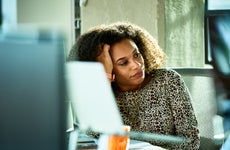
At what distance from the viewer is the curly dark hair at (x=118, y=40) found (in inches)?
47.3

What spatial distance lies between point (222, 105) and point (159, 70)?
0.87ft

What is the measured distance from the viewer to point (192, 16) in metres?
1.70

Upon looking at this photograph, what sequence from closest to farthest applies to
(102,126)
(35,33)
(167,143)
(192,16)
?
(35,33), (102,126), (167,143), (192,16)

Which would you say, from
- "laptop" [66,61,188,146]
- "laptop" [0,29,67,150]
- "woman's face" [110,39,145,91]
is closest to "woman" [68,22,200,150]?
"woman's face" [110,39,145,91]

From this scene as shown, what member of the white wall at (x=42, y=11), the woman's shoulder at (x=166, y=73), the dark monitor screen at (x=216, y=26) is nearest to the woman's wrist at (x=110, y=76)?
the woman's shoulder at (x=166, y=73)

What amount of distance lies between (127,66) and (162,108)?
0.16m

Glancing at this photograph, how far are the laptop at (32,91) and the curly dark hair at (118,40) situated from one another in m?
0.85

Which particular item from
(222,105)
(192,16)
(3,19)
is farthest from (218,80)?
(3,19)

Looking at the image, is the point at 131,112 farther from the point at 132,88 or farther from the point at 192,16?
the point at 192,16

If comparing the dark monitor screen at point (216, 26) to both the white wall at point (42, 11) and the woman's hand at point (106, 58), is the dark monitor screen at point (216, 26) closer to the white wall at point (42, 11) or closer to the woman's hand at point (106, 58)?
the woman's hand at point (106, 58)

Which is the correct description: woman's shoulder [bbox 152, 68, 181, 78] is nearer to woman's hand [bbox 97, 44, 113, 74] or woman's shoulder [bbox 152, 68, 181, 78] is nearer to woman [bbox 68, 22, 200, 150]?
woman [bbox 68, 22, 200, 150]

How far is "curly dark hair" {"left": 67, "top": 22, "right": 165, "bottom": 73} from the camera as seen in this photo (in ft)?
3.94

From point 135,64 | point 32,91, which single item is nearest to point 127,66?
point 135,64

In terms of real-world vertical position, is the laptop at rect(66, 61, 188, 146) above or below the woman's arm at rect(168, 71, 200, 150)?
above
